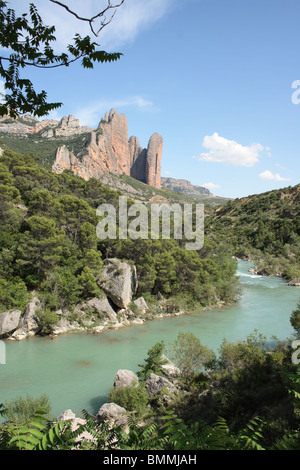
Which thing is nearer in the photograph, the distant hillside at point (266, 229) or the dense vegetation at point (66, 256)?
the dense vegetation at point (66, 256)

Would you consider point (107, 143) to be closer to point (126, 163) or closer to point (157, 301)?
point (126, 163)

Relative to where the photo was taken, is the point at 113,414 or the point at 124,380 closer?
the point at 113,414

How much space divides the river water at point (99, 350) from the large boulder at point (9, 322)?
0.95 metres

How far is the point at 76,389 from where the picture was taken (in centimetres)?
1234

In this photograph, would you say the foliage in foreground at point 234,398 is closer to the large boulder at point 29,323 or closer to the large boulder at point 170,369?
the large boulder at point 170,369

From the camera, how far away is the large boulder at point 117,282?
22344mm

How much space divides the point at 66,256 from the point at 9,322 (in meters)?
7.06

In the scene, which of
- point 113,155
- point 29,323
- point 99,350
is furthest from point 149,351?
point 113,155

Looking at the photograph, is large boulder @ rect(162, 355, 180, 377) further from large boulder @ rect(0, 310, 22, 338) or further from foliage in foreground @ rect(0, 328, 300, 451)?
large boulder @ rect(0, 310, 22, 338)

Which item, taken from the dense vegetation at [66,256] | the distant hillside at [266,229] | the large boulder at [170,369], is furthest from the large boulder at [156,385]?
the distant hillside at [266,229]

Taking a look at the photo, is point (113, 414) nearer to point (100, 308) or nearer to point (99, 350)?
point (99, 350)

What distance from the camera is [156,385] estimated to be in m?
11.1

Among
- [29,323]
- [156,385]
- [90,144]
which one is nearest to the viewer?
[156,385]
